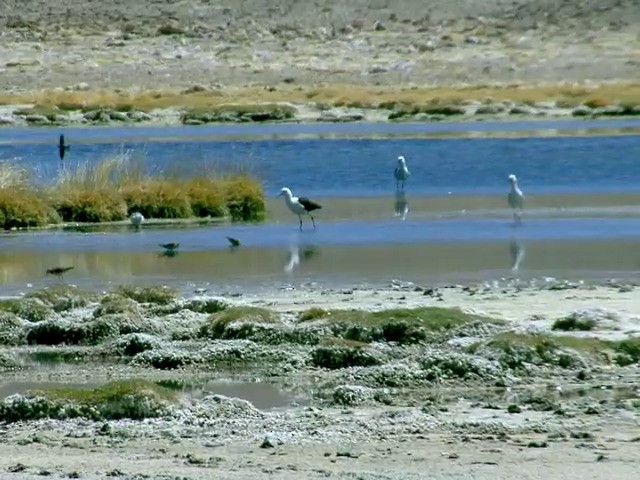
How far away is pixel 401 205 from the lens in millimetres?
30078

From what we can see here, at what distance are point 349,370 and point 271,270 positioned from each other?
755cm

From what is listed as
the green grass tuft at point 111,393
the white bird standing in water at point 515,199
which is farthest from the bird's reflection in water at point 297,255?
the green grass tuft at point 111,393

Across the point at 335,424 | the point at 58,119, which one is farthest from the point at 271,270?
the point at 58,119

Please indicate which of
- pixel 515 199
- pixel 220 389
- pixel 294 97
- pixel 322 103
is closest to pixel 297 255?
pixel 515 199

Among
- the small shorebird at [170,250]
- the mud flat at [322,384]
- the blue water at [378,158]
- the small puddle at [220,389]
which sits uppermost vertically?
the mud flat at [322,384]

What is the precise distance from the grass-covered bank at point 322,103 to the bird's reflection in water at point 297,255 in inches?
1306

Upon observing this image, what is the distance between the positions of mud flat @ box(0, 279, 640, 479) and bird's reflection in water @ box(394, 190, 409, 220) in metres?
10.8

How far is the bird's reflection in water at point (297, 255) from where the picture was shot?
20.8 meters

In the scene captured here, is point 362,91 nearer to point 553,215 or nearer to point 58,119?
point 58,119

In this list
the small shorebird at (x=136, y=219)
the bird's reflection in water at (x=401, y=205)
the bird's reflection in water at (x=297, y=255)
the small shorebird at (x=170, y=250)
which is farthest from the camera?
the bird's reflection in water at (x=401, y=205)

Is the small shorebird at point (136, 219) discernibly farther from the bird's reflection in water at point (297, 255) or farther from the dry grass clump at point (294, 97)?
the dry grass clump at point (294, 97)

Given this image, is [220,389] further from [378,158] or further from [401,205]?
[378,158]

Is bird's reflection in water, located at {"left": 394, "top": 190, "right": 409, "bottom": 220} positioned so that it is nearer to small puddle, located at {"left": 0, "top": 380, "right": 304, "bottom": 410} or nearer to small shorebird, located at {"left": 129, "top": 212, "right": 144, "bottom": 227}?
small shorebird, located at {"left": 129, "top": 212, "right": 144, "bottom": 227}

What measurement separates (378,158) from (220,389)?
29.1 metres
